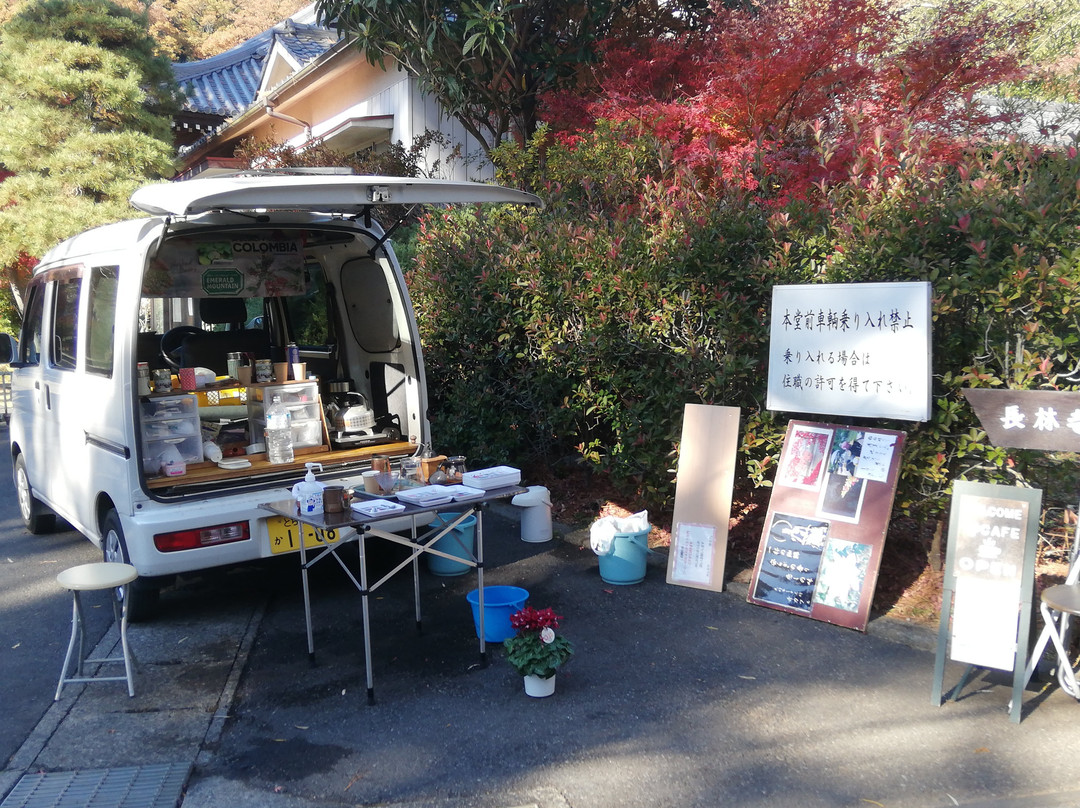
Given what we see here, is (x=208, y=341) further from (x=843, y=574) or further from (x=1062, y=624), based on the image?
(x=1062, y=624)

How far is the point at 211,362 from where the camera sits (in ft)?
19.2

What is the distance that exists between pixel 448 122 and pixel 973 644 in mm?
10675

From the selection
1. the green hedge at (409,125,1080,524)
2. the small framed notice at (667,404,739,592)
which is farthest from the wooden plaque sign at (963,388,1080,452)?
the small framed notice at (667,404,739,592)

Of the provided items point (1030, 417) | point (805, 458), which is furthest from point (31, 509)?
point (1030, 417)

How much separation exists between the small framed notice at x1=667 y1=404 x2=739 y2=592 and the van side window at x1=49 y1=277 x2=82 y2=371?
3716 mm

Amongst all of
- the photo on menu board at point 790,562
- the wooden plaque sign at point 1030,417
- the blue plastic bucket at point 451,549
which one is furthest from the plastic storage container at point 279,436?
the wooden plaque sign at point 1030,417

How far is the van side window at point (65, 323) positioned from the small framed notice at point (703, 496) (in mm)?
3716

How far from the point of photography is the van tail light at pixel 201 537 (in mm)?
4191

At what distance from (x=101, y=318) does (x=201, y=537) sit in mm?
1412

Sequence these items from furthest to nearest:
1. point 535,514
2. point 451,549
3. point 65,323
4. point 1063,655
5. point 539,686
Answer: point 535,514, point 451,549, point 65,323, point 539,686, point 1063,655

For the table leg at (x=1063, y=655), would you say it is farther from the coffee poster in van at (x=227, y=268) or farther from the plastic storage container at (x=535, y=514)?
the coffee poster in van at (x=227, y=268)

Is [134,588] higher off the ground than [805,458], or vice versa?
[805,458]

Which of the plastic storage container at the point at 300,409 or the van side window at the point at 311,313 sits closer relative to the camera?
the plastic storage container at the point at 300,409

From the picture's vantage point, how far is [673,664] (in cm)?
412
